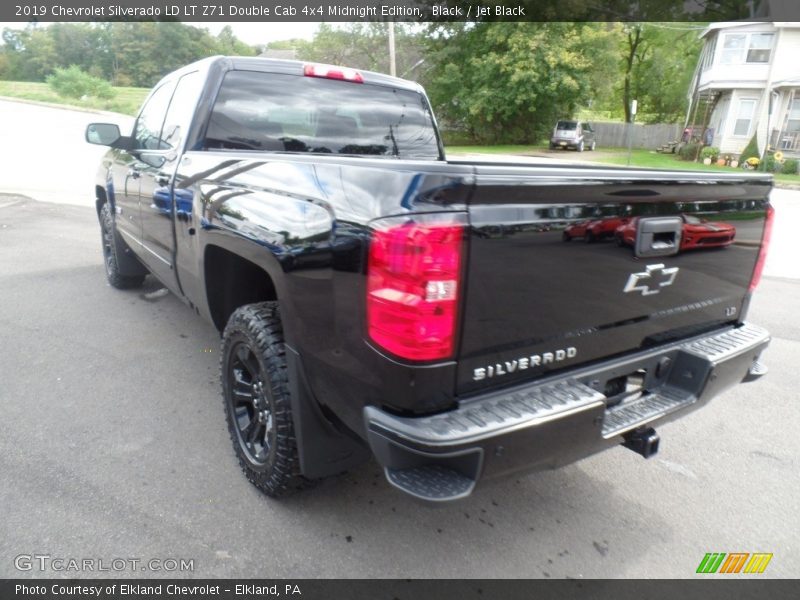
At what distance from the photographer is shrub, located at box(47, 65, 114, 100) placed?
137ft

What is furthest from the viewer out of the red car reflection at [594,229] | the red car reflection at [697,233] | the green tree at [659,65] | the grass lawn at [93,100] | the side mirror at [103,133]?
the green tree at [659,65]

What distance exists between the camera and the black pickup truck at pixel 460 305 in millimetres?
1685

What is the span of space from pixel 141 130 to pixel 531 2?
3265 cm

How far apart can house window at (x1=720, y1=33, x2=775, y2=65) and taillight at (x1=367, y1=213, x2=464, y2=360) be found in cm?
3301

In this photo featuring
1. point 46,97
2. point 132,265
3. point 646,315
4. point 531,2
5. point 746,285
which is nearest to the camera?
point 646,315

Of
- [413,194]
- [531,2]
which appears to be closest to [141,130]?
[413,194]

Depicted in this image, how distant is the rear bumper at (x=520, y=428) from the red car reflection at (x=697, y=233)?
0.47 meters

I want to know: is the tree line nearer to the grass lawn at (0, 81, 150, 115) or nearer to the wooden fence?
the wooden fence

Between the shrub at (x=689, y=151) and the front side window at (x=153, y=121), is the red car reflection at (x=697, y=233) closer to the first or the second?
the front side window at (x=153, y=121)

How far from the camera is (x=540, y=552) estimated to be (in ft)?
7.66

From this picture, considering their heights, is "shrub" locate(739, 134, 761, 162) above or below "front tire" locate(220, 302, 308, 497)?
above

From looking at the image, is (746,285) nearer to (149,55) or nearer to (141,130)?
(141,130)

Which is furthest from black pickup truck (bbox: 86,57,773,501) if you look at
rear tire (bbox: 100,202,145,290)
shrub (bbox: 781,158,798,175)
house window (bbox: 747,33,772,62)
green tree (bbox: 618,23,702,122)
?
green tree (bbox: 618,23,702,122)

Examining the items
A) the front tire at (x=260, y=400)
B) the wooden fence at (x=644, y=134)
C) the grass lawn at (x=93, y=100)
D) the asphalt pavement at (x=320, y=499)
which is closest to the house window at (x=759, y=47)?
the wooden fence at (x=644, y=134)
